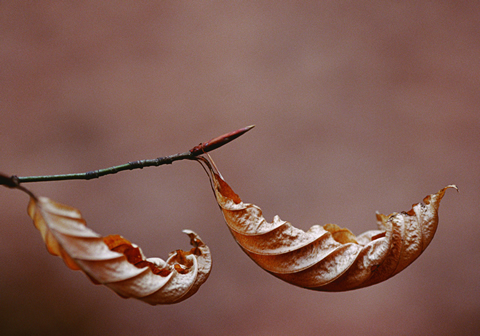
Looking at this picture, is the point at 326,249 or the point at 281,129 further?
the point at 281,129

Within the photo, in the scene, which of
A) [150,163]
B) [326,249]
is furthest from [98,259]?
[326,249]

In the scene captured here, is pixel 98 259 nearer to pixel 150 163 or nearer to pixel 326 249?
pixel 150 163

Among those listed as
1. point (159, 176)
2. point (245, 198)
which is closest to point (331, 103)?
point (245, 198)

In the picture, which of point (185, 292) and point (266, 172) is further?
point (266, 172)

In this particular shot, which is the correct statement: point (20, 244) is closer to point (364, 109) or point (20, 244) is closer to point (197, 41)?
point (197, 41)

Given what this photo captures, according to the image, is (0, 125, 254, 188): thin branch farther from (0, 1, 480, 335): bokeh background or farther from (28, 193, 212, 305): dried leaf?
(0, 1, 480, 335): bokeh background

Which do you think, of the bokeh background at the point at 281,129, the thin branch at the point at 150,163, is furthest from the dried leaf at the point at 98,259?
the bokeh background at the point at 281,129

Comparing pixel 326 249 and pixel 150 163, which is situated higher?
pixel 150 163
